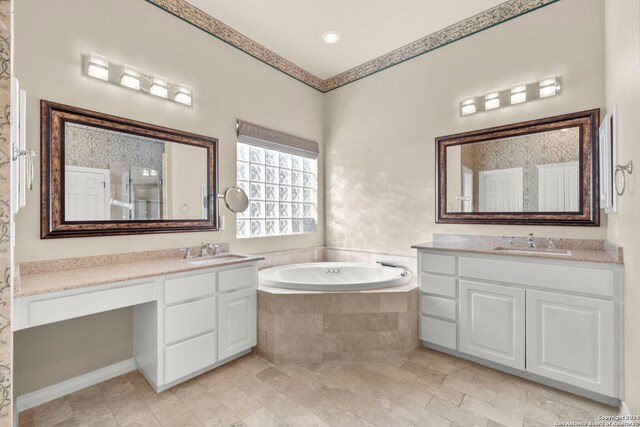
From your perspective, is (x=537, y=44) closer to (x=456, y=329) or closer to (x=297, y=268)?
(x=456, y=329)

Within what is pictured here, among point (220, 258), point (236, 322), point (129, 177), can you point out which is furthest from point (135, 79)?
point (236, 322)

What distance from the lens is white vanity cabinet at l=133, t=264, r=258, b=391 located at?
6.30 ft

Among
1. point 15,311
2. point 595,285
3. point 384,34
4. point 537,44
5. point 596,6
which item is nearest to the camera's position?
point 15,311

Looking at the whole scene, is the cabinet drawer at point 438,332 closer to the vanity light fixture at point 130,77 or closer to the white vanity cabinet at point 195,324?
the white vanity cabinet at point 195,324

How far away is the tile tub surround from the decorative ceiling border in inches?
96.0

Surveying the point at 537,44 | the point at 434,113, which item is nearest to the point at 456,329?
the point at 434,113

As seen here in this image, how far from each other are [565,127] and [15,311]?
3.64 metres

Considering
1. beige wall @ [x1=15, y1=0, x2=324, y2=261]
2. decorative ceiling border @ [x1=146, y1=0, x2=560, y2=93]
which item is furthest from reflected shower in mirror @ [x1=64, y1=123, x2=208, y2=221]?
decorative ceiling border @ [x1=146, y1=0, x2=560, y2=93]

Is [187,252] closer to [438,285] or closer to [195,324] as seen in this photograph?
[195,324]

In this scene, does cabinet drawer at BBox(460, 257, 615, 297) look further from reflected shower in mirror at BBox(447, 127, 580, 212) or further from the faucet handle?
the faucet handle

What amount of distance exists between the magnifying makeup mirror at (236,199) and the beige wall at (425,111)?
4.11 feet

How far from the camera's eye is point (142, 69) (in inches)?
91.0

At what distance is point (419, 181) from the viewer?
121 inches

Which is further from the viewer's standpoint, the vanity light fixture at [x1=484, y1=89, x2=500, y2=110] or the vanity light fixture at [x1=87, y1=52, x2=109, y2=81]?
the vanity light fixture at [x1=484, y1=89, x2=500, y2=110]
